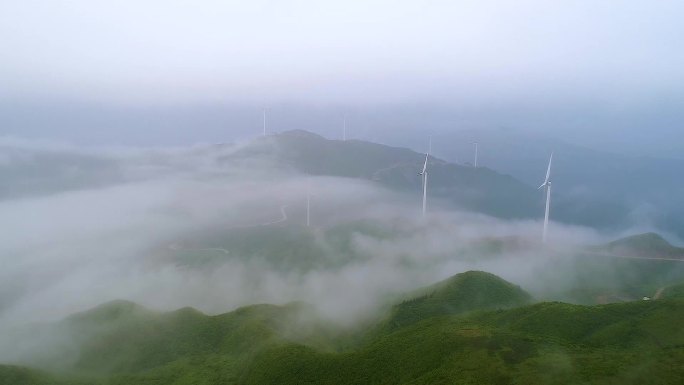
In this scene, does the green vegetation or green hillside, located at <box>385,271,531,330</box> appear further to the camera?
green hillside, located at <box>385,271,531,330</box>

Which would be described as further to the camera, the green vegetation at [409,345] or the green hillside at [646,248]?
the green hillside at [646,248]

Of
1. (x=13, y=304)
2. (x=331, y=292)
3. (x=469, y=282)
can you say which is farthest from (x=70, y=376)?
(x=13, y=304)

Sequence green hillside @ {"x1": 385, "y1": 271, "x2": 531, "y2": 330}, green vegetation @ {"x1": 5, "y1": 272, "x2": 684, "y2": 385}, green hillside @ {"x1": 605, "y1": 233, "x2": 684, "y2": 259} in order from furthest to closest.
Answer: green hillside @ {"x1": 605, "y1": 233, "x2": 684, "y2": 259}, green hillside @ {"x1": 385, "y1": 271, "x2": 531, "y2": 330}, green vegetation @ {"x1": 5, "y1": 272, "x2": 684, "y2": 385}

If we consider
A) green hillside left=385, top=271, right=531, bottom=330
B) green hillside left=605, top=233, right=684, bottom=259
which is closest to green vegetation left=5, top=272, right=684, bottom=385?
green hillside left=385, top=271, right=531, bottom=330

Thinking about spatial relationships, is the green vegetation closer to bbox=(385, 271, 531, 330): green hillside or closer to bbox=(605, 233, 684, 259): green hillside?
bbox=(385, 271, 531, 330): green hillside

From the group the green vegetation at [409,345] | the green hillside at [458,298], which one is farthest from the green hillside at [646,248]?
the green vegetation at [409,345]

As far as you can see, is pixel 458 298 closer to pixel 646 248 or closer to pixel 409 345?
pixel 409 345

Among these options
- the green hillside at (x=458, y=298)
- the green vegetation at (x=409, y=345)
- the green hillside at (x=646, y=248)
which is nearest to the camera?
the green vegetation at (x=409, y=345)

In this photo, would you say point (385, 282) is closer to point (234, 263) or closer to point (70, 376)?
point (234, 263)

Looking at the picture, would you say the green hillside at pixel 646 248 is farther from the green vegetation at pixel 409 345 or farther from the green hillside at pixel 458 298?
the green vegetation at pixel 409 345

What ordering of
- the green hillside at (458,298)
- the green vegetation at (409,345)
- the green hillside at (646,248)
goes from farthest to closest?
the green hillside at (646,248) < the green hillside at (458,298) < the green vegetation at (409,345)
